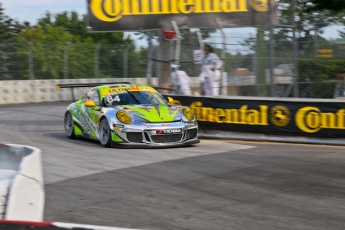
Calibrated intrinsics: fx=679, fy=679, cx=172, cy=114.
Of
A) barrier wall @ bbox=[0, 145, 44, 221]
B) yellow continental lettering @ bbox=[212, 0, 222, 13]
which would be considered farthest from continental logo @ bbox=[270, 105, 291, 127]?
barrier wall @ bbox=[0, 145, 44, 221]

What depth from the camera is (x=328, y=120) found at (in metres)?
13.2

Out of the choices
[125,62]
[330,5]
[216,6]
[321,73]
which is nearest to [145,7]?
[216,6]

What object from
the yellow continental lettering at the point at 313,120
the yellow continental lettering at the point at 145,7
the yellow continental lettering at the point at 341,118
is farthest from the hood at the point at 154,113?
the yellow continental lettering at the point at 145,7

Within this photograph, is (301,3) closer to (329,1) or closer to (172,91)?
(329,1)

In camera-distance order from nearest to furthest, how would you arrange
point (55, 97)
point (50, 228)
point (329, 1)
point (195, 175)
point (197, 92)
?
1. point (50, 228)
2. point (195, 175)
3. point (197, 92)
4. point (329, 1)
5. point (55, 97)

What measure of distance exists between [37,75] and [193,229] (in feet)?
80.1

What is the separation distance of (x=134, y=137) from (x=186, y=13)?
6.60 m

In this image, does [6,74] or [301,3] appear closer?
[301,3]

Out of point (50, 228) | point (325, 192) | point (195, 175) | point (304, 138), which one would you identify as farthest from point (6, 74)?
point (50, 228)

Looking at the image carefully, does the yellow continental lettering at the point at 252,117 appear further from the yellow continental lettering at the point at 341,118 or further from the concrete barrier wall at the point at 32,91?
the concrete barrier wall at the point at 32,91

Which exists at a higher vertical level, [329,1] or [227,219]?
[329,1]

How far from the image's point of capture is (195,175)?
9508 mm

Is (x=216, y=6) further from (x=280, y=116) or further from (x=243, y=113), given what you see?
(x=280, y=116)

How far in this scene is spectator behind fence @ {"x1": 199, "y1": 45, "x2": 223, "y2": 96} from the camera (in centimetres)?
1578
